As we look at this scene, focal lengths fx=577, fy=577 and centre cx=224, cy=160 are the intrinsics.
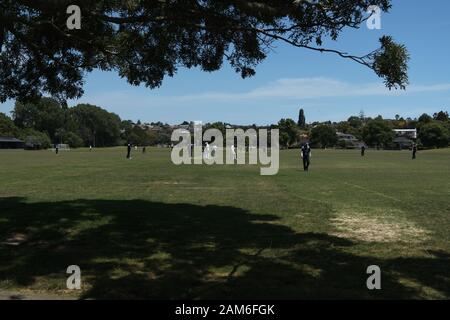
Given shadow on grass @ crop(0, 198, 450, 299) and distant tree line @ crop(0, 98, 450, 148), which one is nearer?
shadow on grass @ crop(0, 198, 450, 299)

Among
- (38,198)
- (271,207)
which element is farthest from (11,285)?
(38,198)

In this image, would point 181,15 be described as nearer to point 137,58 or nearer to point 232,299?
point 137,58

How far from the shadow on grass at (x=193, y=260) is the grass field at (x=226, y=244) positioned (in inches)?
0.6

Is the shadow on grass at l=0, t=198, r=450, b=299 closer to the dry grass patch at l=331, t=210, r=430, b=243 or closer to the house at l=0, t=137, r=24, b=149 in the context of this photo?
the dry grass patch at l=331, t=210, r=430, b=243

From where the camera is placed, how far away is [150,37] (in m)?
11.3

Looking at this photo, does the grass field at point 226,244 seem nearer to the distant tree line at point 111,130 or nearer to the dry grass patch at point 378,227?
the dry grass patch at point 378,227

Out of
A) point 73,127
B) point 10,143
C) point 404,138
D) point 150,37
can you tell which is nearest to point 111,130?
point 73,127

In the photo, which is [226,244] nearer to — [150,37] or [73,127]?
[150,37]

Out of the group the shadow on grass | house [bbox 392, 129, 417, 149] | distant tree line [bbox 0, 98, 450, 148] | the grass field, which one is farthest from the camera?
house [bbox 392, 129, 417, 149]

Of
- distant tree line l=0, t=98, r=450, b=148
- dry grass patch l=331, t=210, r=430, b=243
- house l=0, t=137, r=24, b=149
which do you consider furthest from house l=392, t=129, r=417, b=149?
dry grass patch l=331, t=210, r=430, b=243

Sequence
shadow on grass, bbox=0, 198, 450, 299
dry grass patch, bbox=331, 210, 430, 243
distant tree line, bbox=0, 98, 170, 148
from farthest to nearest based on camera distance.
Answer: distant tree line, bbox=0, 98, 170, 148, dry grass patch, bbox=331, 210, 430, 243, shadow on grass, bbox=0, 198, 450, 299

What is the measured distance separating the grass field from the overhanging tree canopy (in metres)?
2.76

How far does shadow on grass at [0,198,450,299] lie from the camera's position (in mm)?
6562

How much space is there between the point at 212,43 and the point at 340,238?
454cm
